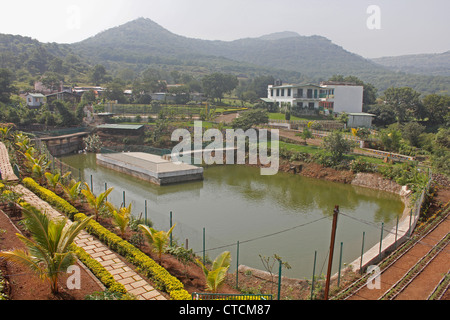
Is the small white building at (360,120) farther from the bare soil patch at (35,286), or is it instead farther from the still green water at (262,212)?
the bare soil patch at (35,286)

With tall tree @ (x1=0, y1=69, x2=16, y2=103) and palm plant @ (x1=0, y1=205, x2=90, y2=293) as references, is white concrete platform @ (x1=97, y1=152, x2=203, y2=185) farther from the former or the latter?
tall tree @ (x1=0, y1=69, x2=16, y2=103)

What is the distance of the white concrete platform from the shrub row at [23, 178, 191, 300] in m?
8.26

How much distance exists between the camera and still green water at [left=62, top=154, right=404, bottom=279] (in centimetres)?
1256

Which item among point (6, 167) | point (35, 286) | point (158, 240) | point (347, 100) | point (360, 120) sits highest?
point (347, 100)

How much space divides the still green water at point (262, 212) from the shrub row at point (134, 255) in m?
2.20

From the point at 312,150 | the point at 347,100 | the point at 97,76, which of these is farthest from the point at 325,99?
the point at 97,76

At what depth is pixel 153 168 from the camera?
75.7 ft

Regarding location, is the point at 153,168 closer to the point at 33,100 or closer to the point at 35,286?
the point at 35,286

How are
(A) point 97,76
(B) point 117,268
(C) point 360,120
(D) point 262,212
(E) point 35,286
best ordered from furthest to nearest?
(A) point 97,76
(C) point 360,120
(D) point 262,212
(B) point 117,268
(E) point 35,286

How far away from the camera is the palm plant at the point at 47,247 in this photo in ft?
24.9

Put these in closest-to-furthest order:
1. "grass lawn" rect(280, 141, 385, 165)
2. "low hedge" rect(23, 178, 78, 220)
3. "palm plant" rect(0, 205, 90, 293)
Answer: "palm plant" rect(0, 205, 90, 293) < "low hedge" rect(23, 178, 78, 220) < "grass lawn" rect(280, 141, 385, 165)

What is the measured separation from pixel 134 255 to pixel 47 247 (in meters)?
2.67

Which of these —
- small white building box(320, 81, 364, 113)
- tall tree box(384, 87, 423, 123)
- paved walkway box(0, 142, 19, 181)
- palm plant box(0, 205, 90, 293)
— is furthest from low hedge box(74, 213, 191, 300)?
small white building box(320, 81, 364, 113)

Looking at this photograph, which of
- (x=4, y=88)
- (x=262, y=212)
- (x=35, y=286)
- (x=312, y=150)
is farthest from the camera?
(x=4, y=88)
